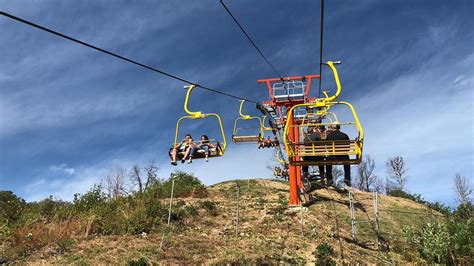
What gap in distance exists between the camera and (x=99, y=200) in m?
23.3

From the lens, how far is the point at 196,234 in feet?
59.0

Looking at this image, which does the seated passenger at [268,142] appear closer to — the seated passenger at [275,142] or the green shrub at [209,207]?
the seated passenger at [275,142]

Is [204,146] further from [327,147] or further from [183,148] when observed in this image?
[327,147]

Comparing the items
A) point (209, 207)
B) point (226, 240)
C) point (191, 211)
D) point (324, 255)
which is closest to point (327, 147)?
point (324, 255)

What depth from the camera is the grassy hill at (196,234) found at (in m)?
14.9

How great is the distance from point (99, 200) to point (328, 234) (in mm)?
13174

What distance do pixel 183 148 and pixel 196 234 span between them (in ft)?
19.4

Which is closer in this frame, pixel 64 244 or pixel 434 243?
pixel 64 244

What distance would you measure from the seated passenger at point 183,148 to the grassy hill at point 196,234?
3622 mm

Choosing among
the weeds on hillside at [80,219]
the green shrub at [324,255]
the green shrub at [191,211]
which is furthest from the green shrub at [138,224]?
the green shrub at [324,255]

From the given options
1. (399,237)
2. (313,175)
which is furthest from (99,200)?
(399,237)

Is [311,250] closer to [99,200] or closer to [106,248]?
[106,248]

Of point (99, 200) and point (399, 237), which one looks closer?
point (399, 237)

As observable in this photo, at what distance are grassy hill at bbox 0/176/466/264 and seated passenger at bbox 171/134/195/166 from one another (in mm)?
3622
